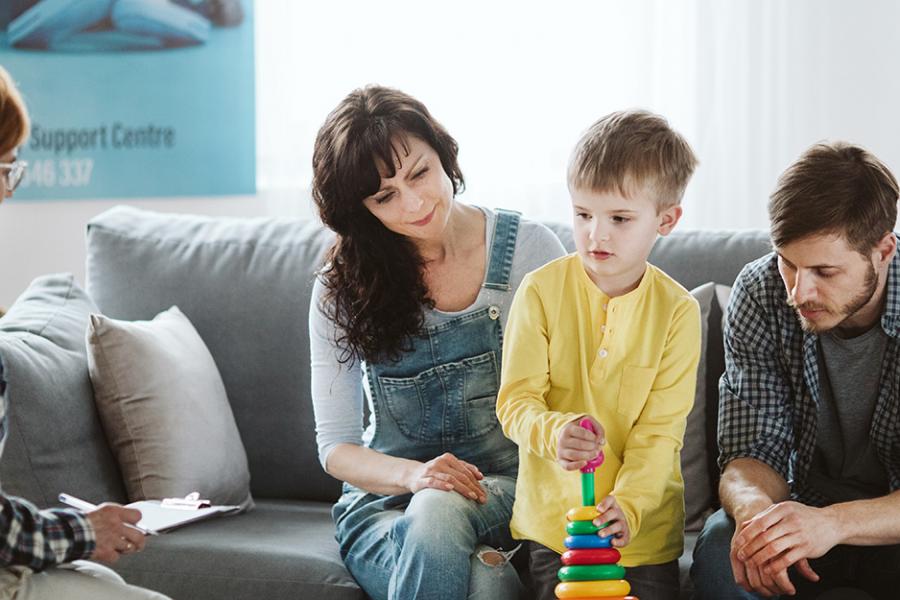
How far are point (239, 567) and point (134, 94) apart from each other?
2.08 m

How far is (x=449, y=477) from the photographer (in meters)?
1.95

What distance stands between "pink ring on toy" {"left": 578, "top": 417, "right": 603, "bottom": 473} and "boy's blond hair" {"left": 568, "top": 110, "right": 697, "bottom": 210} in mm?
365

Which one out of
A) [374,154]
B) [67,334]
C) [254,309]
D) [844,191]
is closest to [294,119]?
[254,309]

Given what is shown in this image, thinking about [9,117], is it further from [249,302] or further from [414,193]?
[249,302]

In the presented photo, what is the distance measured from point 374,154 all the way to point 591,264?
47cm

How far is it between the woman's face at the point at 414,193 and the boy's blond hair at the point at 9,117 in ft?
2.12

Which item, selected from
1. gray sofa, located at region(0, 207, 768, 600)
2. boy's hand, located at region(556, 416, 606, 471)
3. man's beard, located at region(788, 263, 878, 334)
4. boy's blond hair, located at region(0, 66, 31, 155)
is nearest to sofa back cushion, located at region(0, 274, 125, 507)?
gray sofa, located at region(0, 207, 768, 600)

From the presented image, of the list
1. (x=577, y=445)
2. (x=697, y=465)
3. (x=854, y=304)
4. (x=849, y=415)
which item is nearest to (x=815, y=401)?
(x=849, y=415)

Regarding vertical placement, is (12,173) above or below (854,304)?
above

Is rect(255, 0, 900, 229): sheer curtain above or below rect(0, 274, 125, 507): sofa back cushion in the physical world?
above

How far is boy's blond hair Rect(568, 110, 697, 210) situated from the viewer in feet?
5.72

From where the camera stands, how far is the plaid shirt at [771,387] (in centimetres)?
195

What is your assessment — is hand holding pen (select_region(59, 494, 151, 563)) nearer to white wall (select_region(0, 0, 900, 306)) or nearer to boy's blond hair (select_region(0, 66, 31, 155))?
boy's blond hair (select_region(0, 66, 31, 155))

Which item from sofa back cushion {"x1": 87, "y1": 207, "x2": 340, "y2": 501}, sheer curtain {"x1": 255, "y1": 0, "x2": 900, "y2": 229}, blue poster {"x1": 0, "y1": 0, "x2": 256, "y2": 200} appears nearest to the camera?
sofa back cushion {"x1": 87, "y1": 207, "x2": 340, "y2": 501}
